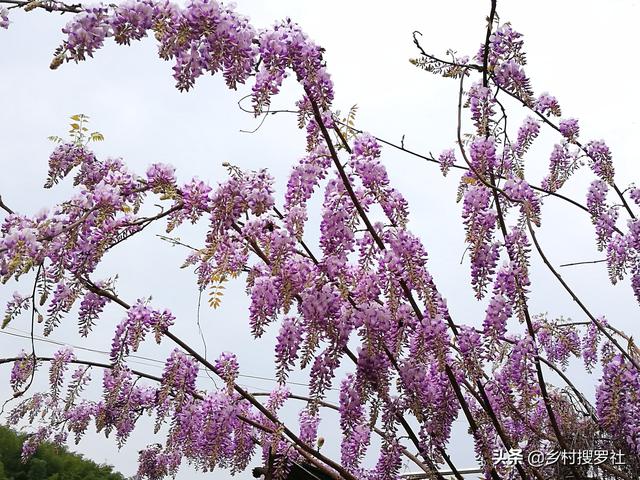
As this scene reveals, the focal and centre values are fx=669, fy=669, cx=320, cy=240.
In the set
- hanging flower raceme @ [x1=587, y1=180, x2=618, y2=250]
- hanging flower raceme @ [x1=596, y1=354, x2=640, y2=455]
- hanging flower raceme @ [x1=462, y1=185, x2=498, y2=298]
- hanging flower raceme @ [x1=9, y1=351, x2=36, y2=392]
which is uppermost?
hanging flower raceme @ [x1=587, y1=180, x2=618, y2=250]

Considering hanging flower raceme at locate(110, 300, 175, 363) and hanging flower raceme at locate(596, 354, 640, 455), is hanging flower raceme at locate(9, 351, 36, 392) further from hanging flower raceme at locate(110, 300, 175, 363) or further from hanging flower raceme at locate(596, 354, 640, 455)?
hanging flower raceme at locate(596, 354, 640, 455)

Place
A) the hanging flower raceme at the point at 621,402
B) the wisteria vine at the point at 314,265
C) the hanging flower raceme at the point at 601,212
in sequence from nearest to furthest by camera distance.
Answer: the wisteria vine at the point at 314,265, the hanging flower raceme at the point at 621,402, the hanging flower raceme at the point at 601,212

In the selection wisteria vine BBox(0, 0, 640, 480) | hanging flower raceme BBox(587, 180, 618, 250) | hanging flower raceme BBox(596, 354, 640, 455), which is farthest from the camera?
hanging flower raceme BBox(587, 180, 618, 250)

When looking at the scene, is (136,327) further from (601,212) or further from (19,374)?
(601,212)

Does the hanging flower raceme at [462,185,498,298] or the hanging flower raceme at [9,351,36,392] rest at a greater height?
the hanging flower raceme at [462,185,498,298]

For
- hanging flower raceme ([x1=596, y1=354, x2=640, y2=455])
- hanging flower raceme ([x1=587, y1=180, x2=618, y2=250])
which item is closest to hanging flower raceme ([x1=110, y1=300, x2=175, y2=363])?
hanging flower raceme ([x1=596, y1=354, x2=640, y2=455])

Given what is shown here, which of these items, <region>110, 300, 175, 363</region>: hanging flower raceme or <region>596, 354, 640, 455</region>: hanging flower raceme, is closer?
<region>110, 300, 175, 363</region>: hanging flower raceme

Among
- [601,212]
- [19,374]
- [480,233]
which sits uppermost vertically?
[601,212]

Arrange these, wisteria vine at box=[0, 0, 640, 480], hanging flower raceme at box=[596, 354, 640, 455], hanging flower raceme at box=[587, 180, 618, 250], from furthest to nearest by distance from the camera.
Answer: hanging flower raceme at box=[587, 180, 618, 250], hanging flower raceme at box=[596, 354, 640, 455], wisteria vine at box=[0, 0, 640, 480]

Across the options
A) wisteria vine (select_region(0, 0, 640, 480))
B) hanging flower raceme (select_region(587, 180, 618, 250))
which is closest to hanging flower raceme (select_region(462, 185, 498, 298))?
wisteria vine (select_region(0, 0, 640, 480))

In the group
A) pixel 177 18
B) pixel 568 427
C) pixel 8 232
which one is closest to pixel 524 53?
pixel 177 18

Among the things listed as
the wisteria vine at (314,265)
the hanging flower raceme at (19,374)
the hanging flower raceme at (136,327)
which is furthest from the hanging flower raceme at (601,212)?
the hanging flower raceme at (19,374)

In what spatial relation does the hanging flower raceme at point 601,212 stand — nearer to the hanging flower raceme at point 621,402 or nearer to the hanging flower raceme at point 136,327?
the hanging flower raceme at point 621,402

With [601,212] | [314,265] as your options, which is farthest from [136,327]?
[601,212]
